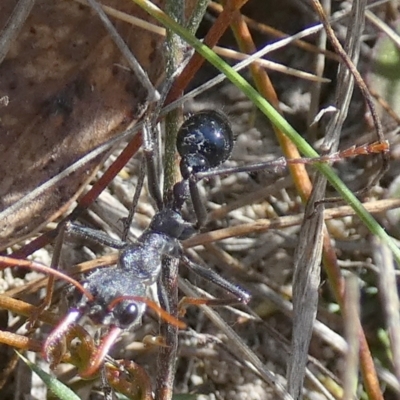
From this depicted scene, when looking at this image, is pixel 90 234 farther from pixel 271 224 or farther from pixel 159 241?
pixel 271 224

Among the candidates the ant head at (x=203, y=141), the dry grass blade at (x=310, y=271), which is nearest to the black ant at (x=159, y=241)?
the ant head at (x=203, y=141)

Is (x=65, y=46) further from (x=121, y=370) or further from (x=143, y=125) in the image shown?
(x=121, y=370)

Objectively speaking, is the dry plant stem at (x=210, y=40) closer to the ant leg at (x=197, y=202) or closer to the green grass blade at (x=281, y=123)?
the green grass blade at (x=281, y=123)

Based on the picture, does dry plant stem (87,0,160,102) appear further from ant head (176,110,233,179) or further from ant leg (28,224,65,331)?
ant leg (28,224,65,331)

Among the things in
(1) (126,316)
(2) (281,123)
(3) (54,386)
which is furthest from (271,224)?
(3) (54,386)

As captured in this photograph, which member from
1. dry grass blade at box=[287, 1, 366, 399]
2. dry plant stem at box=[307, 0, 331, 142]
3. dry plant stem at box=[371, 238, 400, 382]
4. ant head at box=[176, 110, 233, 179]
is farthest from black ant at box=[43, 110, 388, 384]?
dry plant stem at box=[307, 0, 331, 142]

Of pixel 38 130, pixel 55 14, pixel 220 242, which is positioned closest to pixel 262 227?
pixel 220 242
